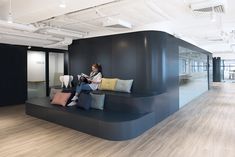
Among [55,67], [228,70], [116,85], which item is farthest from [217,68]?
[116,85]

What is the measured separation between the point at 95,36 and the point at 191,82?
15.3 ft

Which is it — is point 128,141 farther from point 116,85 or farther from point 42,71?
point 42,71

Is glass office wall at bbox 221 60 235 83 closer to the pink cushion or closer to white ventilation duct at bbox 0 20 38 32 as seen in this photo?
the pink cushion

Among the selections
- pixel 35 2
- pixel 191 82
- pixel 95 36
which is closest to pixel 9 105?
pixel 95 36

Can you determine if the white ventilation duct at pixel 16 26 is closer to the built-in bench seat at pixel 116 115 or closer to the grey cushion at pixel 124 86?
the built-in bench seat at pixel 116 115

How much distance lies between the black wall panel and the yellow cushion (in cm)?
387

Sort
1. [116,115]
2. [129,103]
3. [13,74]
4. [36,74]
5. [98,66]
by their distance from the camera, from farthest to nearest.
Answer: [36,74] < [13,74] < [98,66] < [129,103] < [116,115]

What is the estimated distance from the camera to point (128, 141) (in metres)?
3.79

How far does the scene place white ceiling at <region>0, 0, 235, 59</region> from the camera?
3.69m

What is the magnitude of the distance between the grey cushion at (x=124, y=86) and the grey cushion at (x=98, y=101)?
736mm

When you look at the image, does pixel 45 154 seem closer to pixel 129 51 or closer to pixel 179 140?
pixel 179 140

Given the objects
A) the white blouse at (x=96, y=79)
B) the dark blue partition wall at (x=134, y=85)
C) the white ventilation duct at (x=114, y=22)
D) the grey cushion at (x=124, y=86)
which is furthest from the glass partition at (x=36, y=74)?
the white ventilation duct at (x=114, y=22)

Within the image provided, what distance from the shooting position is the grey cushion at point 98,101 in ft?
16.2

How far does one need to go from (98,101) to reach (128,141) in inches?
59.1
